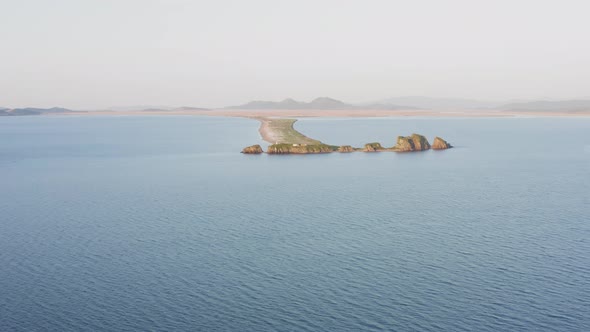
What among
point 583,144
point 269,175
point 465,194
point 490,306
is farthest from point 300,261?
point 583,144

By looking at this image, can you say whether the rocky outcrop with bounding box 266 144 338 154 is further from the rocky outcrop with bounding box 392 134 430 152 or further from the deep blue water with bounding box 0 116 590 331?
the deep blue water with bounding box 0 116 590 331

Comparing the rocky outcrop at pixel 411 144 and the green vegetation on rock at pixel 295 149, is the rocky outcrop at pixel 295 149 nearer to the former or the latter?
the green vegetation on rock at pixel 295 149

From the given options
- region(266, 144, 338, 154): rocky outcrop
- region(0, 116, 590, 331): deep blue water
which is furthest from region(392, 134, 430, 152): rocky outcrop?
region(0, 116, 590, 331): deep blue water

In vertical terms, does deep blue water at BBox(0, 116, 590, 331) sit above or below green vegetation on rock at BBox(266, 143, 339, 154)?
below

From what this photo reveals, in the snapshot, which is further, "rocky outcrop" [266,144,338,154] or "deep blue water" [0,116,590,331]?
"rocky outcrop" [266,144,338,154]

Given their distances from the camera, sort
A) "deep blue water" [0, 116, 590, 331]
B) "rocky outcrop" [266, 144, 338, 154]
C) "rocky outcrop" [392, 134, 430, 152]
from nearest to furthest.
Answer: "deep blue water" [0, 116, 590, 331], "rocky outcrop" [266, 144, 338, 154], "rocky outcrop" [392, 134, 430, 152]

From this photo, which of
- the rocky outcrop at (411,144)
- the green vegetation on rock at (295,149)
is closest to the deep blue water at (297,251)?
the green vegetation on rock at (295,149)

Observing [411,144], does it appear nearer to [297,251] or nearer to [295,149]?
[295,149]

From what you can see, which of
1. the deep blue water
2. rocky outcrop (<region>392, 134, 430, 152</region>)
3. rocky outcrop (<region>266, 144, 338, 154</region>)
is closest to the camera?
the deep blue water

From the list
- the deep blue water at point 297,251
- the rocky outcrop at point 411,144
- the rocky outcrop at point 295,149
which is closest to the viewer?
the deep blue water at point 297,251

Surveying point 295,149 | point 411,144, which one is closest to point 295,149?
point 295,149
